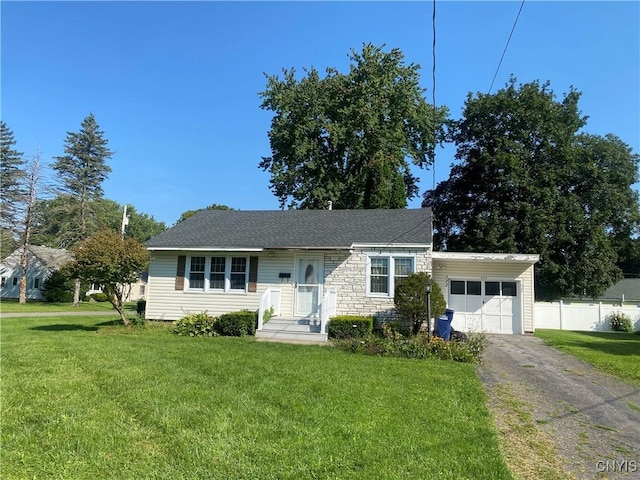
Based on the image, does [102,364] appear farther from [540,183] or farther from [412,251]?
[540,183]

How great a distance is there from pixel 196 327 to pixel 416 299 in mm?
6800

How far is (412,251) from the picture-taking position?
546 inches

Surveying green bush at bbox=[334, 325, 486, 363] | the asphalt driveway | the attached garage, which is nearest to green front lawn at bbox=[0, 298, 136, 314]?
the attached garage

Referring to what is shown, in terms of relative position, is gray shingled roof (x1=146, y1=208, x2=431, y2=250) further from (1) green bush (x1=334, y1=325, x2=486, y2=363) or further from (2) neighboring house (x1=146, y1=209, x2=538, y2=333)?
(1) green bush (x1=334, y1=325, x2=486, y2=363)

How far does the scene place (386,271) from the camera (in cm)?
1405

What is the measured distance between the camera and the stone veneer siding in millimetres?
13750

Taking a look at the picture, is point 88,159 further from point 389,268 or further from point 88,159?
point 389,268

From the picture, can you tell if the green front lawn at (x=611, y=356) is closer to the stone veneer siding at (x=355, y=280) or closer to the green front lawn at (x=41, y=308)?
the stone veneer siding at (x=355, y=280)

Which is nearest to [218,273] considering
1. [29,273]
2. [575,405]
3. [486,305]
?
[486,305]

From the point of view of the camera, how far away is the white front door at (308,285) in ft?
46.7

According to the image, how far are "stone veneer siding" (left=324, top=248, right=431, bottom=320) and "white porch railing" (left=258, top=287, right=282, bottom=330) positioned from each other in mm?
1736

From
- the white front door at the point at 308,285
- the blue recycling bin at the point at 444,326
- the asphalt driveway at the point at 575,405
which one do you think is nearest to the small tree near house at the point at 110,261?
the white front door at the point at 308,285

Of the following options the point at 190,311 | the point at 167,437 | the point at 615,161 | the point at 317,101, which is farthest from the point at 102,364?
the point at 615,161

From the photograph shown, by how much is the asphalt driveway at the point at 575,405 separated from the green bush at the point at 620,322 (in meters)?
12.9
